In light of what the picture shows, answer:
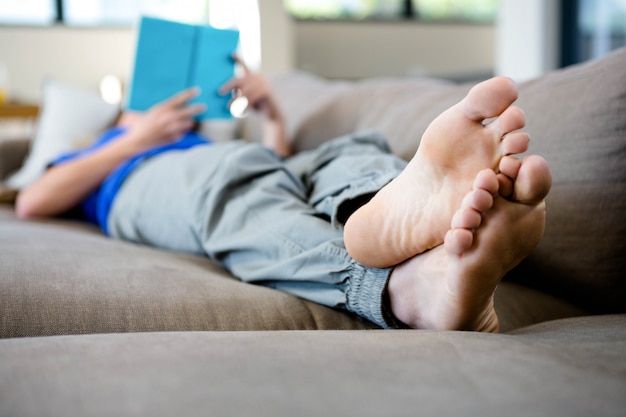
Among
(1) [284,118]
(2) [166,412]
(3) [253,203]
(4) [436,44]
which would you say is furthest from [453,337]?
(4) [436,44]

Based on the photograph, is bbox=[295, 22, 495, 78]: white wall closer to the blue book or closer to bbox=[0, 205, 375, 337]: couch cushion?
the blue book

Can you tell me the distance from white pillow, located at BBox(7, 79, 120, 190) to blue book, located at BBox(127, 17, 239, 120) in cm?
76

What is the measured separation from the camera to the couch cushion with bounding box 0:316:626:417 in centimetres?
42

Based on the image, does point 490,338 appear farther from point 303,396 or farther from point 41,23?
point 41,23

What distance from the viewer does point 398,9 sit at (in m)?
5.16

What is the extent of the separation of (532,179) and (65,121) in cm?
195

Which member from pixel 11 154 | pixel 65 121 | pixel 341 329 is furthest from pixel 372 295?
pixel 11 154

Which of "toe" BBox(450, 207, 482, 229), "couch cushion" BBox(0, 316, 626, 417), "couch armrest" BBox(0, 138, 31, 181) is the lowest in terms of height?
"couch armrest" BBox(0, 138, 31, 181)

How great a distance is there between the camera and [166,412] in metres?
0.41

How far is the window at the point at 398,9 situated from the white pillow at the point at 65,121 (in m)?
2.81

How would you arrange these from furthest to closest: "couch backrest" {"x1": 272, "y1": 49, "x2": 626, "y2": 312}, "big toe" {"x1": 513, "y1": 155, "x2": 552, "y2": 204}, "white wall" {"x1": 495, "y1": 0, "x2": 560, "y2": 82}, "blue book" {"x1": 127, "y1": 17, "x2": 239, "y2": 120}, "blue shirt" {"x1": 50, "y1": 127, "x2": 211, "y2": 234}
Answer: "white wall" {"x1": 495, "y1": 0, "x2": 560, "y2": 82}
"blue book" {"x1": 127, "y1": 17, "x2": 239, "y2": 120}
"blue shirt" {"x1": 50, "y1": 127, "x2": 211, "y2": 234}
"couch backrest" {"x1": 272, "y1": 49, "x2": 626, "y2": 312}
"big toe" {"x1": 513, "y1": 155, "x2": 552, "y2": 204}

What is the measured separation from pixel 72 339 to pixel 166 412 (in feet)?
0.63

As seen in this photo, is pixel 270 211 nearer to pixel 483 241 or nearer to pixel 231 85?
pixel 483 241

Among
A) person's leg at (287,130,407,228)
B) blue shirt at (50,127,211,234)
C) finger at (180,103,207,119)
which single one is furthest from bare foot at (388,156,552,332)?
finger at (180,103,207,119)
